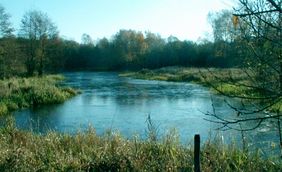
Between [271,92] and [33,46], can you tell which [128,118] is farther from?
[33,46]

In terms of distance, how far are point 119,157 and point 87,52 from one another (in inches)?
3162

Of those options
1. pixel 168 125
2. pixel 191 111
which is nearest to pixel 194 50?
pixel 191 111

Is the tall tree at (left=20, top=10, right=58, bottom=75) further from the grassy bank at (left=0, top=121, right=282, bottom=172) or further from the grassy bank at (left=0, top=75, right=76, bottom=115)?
the grassy bank at (left=0, top=121, right=282, bottom=172)

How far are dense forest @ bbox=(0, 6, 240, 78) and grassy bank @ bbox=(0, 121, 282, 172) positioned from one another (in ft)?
50.2

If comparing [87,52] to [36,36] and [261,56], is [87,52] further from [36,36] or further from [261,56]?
[261,56]

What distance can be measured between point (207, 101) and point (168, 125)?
8954 millimetres

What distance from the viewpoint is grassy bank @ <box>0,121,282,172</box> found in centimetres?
643

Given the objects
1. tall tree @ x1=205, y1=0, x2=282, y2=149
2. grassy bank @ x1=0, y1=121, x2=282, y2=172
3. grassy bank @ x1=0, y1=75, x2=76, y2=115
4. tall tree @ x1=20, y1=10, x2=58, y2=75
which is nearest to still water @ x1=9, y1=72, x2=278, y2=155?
grassy bank @ x1=0, y1=75, x2=76, y2=115

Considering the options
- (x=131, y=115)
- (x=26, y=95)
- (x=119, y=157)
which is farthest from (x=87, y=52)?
(x=119, y=157)

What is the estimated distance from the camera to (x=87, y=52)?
86.0m

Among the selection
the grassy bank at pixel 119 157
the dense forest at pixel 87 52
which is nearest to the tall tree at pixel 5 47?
the dense forest at pixel 87 52

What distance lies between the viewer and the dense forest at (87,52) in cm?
3966

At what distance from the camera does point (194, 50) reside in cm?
6419

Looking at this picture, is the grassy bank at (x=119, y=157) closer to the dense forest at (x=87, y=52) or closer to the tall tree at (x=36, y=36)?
the dense forest at (x=87, y=52)
